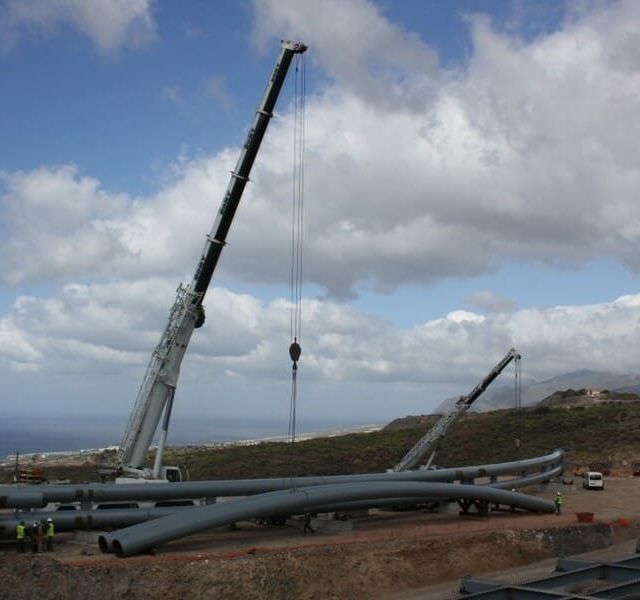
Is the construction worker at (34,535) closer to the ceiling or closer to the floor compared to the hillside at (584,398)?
closer to the floor

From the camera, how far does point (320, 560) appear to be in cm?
2638

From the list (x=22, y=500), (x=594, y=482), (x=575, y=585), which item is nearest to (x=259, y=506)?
(x=22, y=500)

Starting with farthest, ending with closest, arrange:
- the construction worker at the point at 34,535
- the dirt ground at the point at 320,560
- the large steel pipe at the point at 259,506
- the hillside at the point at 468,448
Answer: the hillside at the point at 468,448 < the construction worker at the point at 34,535 < the large steel pipe at the point at 259,506 < the dirt ground at the point at 320,560

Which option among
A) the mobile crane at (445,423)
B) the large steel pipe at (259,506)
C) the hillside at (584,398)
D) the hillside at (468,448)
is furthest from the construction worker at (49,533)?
the hillside at (584,398)

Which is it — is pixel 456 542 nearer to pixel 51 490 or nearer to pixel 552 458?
pixel 51 490

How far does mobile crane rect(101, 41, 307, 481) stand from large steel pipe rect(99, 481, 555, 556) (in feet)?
19.5

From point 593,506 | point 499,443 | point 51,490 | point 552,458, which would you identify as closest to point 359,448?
point 499,443

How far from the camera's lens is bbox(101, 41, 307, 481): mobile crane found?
3288 cm

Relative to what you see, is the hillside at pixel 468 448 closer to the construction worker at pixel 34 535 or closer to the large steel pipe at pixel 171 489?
A: the large steel pipe at pixel 171 489

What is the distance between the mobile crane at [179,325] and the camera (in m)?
32.9

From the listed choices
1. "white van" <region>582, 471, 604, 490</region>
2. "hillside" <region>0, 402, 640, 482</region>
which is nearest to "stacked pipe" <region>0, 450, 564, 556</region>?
"white van" <region>582, 471, 604, 490</region>

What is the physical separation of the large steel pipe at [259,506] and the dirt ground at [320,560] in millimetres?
573

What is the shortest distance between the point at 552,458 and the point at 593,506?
738 cm

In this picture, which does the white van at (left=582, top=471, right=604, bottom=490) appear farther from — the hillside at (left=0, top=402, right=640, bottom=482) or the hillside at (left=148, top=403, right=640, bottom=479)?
the hillside at (left=148, top=403, right=640, bottom=479)
